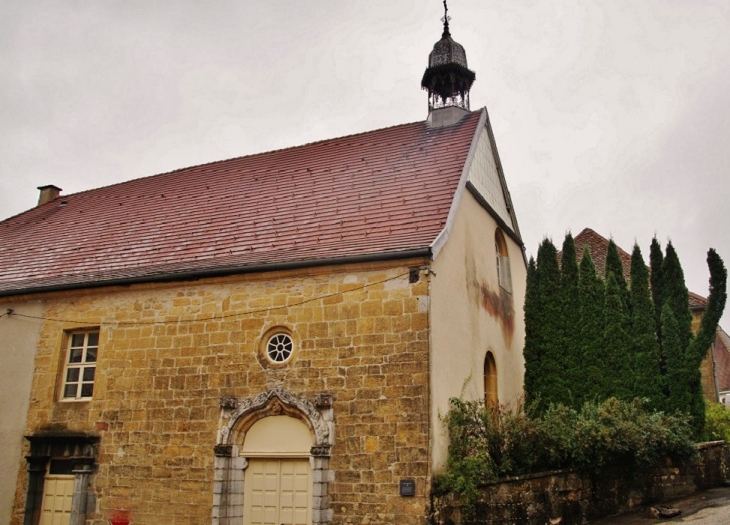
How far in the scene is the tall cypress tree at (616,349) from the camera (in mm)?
12945

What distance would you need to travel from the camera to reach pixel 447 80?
15812 mm

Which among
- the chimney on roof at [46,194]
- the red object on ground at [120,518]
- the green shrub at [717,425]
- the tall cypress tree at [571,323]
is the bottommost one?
the red object on ground at [120,518]

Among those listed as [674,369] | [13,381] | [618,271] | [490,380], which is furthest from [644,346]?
[13,381]

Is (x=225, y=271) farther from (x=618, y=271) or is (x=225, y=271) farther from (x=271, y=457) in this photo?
(x=618, y=271)

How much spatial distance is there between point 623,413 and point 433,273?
166 inches

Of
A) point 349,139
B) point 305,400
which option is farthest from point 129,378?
point 349,139

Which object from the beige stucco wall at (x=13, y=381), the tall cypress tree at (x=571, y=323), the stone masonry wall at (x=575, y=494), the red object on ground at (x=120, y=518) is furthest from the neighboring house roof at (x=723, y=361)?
the beige stucco wall at (x=13, y=381)

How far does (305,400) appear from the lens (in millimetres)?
9961

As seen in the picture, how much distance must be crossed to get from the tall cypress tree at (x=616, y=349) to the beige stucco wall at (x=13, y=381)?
36.5ft

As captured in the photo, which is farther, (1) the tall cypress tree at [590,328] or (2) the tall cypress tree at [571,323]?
(2) the tall cypress tree at [571,323]

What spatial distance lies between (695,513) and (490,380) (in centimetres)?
416

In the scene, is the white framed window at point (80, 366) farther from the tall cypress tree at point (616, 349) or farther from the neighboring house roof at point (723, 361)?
the neighboring house roof at point (723, 361)

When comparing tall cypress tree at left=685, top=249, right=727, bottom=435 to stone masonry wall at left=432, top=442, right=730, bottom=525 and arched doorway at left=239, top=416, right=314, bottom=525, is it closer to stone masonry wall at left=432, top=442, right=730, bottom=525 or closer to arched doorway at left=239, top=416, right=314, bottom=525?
stone masonry wall at left=432, top=442, right=730, bottom=525

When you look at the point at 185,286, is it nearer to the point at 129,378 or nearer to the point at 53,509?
the point at 129,378
